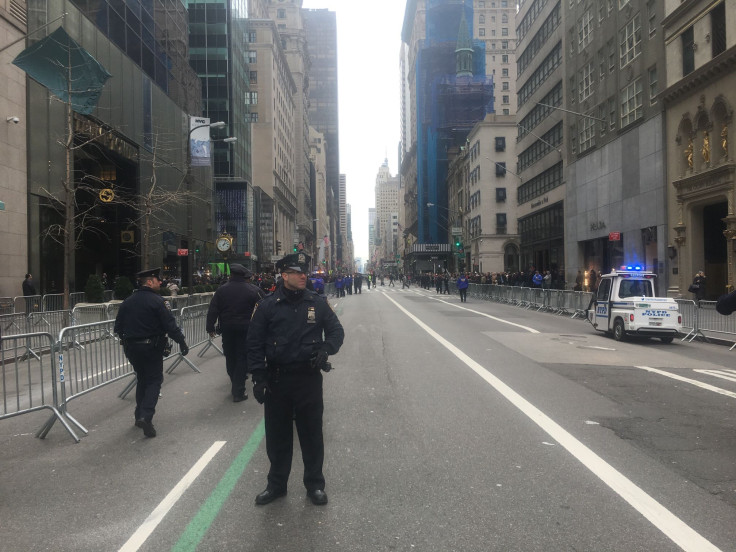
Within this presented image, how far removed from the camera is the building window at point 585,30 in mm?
39000

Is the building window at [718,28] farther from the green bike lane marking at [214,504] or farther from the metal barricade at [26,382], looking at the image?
the metal barricade at [26,382]

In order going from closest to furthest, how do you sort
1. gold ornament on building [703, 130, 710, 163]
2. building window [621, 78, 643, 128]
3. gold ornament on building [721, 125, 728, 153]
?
1. gold ornament on building [721, 125, 728, 153]
2. gold ornament on building [703, 130, 710, 163]
3. building window [621, 78, 643, 128]

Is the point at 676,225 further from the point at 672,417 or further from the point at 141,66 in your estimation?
the point at 141,66

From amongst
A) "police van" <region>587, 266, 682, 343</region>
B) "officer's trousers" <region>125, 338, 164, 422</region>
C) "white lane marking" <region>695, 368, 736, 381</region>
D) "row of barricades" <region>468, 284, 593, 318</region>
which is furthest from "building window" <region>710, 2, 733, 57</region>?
"officer's trousers" <region>125, 338, 164, 422</region>

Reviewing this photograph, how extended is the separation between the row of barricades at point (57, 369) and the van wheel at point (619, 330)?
1215 centimetres

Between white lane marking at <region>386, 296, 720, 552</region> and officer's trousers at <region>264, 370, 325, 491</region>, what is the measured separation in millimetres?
2370

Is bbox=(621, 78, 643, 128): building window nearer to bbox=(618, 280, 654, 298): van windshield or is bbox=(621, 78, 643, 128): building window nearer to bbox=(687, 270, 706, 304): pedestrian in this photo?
bbox=(687, 270, 706, 304): pedestrian

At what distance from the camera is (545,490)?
183 inches

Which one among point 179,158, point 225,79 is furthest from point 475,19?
point 179,158

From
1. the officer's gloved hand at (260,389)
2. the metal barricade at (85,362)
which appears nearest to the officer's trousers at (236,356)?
the metal barricade at (85,362)

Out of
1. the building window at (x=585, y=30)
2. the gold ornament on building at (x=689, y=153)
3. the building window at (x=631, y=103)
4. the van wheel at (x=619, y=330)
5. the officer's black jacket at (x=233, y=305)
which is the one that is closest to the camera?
the officer's black jacket at (x=233, y=305)

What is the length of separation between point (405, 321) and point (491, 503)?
1697 cm

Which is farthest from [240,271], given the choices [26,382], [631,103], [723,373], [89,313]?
[631,103]

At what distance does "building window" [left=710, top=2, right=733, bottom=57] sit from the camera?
2561 centimetres
